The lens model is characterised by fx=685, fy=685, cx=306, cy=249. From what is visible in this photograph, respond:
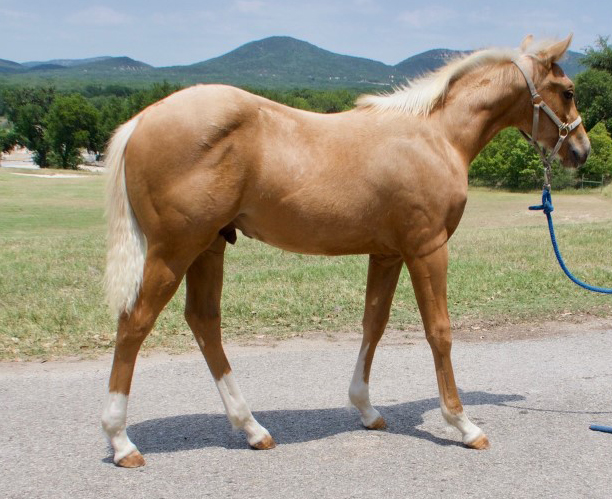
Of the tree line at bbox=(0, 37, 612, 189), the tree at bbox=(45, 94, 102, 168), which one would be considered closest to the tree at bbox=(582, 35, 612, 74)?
the tree line at bbox=(0, 37, 612, 189)

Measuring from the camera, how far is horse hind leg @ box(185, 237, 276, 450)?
13.4 ft

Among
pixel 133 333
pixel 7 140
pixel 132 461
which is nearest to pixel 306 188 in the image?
pixel 133 333

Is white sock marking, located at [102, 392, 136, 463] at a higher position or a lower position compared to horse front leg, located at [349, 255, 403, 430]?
lower

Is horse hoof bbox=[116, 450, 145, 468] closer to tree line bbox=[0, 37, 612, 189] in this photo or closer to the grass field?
the grass field

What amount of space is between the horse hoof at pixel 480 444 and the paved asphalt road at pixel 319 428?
0.17ft

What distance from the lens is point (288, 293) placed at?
314 inches

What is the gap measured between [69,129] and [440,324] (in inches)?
3502

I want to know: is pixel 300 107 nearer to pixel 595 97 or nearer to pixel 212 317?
pixel 595 97

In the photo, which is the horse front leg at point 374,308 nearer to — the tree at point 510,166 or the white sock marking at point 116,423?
the white sock marking at point 116,423

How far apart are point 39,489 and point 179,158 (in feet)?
6.01

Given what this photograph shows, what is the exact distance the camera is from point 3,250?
42.9ft

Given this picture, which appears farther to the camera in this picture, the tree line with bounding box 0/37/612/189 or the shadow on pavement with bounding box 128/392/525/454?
the tree line with bounding box 0/37/612/189

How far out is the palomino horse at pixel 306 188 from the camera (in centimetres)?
370

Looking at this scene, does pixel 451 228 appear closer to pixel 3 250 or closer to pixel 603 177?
pixel 3 250
